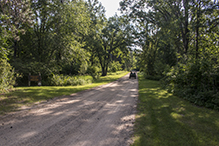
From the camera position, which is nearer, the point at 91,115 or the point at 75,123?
the point at 75,123

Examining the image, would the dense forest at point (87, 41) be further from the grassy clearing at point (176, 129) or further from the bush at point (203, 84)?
the grassy clearing at point (176, 129)

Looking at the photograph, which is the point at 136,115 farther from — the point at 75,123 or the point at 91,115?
the point at 75,123

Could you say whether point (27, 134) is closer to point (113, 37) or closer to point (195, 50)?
point (195, 50)

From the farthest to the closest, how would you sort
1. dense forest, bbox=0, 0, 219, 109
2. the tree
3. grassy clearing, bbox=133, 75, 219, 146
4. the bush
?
the tree
dense forest, bbox=0, 0, 219, 109
the bush
grassy clearing, bbox=133, 75, 219, 146

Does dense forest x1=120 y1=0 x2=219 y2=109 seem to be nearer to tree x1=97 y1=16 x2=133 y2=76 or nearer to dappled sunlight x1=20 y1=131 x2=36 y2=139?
dappled sunlight x1=20 y1=131 x2=36 y2=139

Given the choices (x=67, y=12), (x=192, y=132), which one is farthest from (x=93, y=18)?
(x=192, y=132)

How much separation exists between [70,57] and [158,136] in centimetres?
1481

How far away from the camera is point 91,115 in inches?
222

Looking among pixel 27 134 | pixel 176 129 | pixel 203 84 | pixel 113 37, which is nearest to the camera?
pixel 27 134

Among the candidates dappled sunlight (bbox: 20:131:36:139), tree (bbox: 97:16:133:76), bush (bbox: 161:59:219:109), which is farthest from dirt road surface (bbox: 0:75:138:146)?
tree (bbox: 97:16:133:76)

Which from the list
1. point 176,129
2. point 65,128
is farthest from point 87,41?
point 176,129

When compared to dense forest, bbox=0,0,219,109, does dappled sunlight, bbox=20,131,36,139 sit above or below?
below

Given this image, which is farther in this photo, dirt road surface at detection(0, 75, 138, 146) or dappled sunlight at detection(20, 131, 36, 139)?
dappled sunlight at detection(20, 131, 36, 139)

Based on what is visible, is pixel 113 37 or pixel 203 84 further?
pixel 113 37
